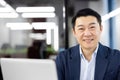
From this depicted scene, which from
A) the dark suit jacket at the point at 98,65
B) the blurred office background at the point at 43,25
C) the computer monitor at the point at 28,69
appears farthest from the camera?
the blurred office background at the point at 43,25

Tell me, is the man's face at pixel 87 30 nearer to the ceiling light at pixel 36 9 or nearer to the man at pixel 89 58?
the man at pixel 89 58

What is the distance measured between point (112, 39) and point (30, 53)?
1112 mm

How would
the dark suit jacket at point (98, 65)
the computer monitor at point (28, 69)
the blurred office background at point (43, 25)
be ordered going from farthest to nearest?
1. the blurred office background at point (43, 25)
2. the dark suit jacket at point (98, 65)
3. the computer monitor at point (28, 69)

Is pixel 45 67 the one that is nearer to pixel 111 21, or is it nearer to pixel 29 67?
pixel 29 67

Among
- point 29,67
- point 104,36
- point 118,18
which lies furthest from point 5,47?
point 29,67

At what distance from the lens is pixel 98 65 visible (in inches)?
56.7

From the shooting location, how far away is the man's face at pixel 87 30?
56.5 inches

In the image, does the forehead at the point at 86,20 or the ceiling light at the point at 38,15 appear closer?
the forehead at the point at 86,20

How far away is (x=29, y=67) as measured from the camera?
1.02m

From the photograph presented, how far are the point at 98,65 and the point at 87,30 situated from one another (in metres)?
0.22

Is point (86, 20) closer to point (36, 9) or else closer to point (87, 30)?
point (87, 30)

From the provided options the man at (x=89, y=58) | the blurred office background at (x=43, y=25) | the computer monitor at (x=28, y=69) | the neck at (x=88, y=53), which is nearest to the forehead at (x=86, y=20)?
the man at (x=89, y=58)

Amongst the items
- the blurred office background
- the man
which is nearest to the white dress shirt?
the man

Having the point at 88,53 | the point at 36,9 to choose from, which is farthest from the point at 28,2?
the point at 88,53
